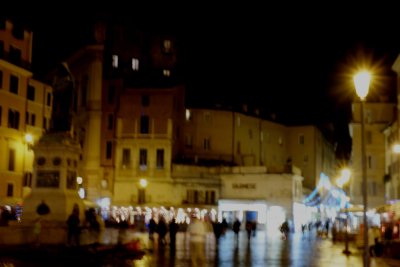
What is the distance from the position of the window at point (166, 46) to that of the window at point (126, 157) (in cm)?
1531

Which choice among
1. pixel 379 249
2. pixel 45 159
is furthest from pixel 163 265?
pixel 379 249

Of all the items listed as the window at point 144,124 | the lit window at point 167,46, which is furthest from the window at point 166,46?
the window at point 144,124

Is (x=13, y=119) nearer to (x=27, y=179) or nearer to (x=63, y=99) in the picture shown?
(x=27, y=179)

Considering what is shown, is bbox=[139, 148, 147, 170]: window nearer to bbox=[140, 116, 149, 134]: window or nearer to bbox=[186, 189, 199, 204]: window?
bbox=[140, 116, 149, 134]: window

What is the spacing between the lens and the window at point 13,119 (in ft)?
204

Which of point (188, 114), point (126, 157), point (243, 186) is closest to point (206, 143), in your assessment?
point (188, 114)

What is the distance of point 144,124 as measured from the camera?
72688mm

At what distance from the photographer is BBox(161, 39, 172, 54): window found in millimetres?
82062

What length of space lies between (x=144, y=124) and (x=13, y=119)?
14948 mm

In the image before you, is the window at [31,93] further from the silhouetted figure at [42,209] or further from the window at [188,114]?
the silhouetted figure at [42,209]

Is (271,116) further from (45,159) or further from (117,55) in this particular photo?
(45,159)

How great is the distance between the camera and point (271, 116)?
9306cm

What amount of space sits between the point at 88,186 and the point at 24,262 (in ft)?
159

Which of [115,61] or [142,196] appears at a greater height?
[115,61]
